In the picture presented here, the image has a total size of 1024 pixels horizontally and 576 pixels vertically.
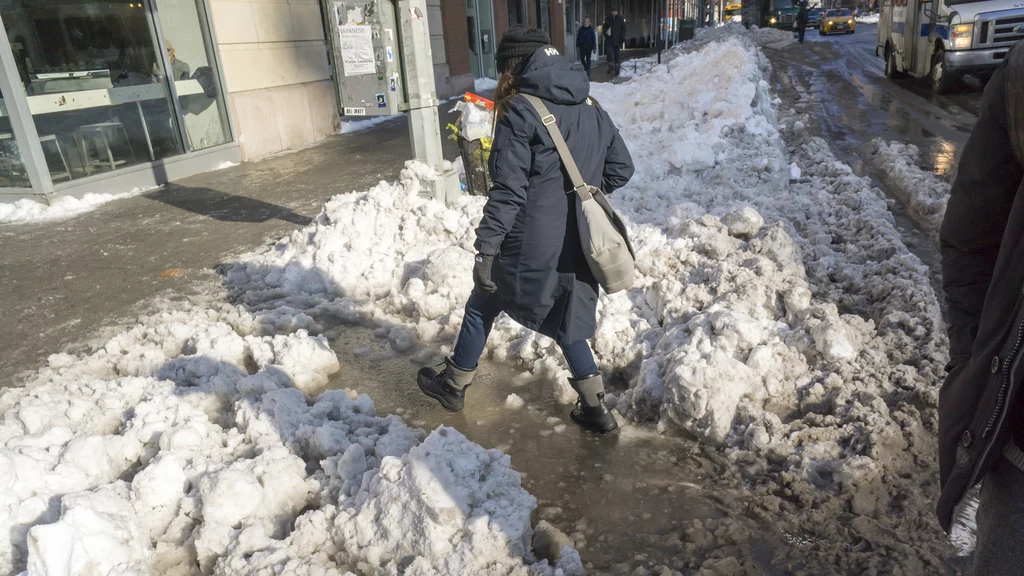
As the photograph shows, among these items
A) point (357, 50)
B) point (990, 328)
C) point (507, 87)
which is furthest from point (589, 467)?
point (357, 50)

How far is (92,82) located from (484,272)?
27.1ft

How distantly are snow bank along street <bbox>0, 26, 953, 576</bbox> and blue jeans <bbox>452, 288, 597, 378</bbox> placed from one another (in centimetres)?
43

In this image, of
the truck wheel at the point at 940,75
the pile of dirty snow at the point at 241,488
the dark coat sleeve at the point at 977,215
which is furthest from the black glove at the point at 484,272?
the truck wheel at the point at 940,75

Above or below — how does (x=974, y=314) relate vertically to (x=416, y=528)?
above

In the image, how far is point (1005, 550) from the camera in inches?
57.6

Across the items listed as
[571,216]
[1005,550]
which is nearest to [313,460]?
[571,216]

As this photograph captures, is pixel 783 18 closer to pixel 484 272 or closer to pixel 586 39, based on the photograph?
pixel 586 39

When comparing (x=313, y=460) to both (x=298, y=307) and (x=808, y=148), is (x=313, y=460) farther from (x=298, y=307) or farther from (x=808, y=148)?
(x=808, y=148)

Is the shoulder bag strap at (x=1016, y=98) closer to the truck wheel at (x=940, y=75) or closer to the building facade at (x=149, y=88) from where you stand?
the building facade at (x=149, y=88)

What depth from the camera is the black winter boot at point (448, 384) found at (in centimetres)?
381

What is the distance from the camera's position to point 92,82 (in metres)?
9.12

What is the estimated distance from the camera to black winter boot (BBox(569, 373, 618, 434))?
3592mm

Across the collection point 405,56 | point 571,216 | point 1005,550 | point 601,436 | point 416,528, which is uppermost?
point 405,56

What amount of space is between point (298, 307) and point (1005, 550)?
4659 millimetres
